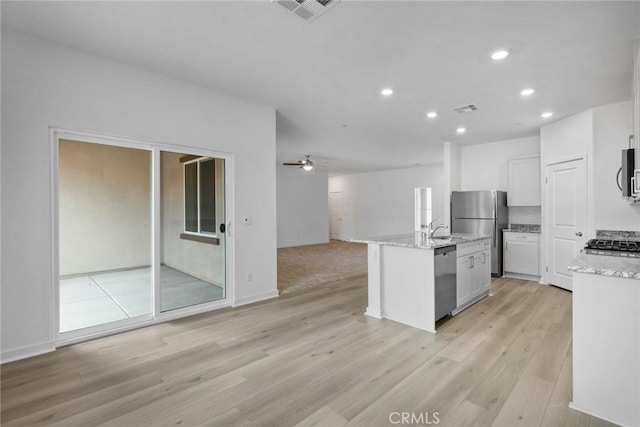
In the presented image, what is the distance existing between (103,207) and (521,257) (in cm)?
704

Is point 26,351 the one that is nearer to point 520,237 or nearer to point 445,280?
point 445,280

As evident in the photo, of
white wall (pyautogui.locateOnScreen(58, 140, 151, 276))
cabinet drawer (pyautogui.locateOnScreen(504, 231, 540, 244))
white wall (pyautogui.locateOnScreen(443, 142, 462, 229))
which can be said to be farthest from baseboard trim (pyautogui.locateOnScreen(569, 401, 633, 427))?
white wall (pyautogui.locateOnScreen(443, 142, 462, 229))

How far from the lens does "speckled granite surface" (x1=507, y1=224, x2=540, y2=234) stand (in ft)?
18.8

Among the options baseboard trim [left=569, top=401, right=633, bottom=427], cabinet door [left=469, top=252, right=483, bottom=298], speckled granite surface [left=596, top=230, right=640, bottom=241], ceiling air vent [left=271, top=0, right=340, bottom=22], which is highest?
ceiling air vent [left=271, top=0, right=340, bottom=22]

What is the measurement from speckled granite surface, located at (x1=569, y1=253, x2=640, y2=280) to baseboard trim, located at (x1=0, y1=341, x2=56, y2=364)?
166 inches

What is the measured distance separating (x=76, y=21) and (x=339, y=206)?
10920 mm

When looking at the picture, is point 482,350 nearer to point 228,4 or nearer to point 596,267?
point 596,267

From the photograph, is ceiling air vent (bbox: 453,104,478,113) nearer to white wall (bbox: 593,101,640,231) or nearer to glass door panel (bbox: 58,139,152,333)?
white wall (bbox: 593,101,640,231)

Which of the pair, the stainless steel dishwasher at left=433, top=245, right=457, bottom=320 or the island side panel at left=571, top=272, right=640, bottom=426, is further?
the stainless steel dishwasher at left=433, top=245, right=457, bottom=320

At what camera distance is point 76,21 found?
8.03 ft

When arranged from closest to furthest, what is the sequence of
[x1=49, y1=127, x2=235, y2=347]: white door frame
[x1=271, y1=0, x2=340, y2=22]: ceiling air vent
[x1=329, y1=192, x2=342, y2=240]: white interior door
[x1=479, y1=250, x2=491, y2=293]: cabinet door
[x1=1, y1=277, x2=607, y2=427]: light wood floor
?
[x1=1, y1=277, x2=607, y2=427]: light wood floor, [x1=271, y1=0, x2=340, y2=22]: ceiling air vent, [x1=49, y1=127, x2=235, y2=347]: white door frame, [x1=479, y1=250, x2=491, y2=293]: cabinet door, [x1=329, y1=192, x2=342, y2=240]: white interior door

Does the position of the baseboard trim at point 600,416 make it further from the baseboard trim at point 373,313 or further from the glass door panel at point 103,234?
the glass door panel at point 103,234

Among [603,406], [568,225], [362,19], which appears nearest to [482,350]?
[603,406]

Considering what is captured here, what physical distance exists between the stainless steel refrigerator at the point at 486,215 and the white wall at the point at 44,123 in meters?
4.93
